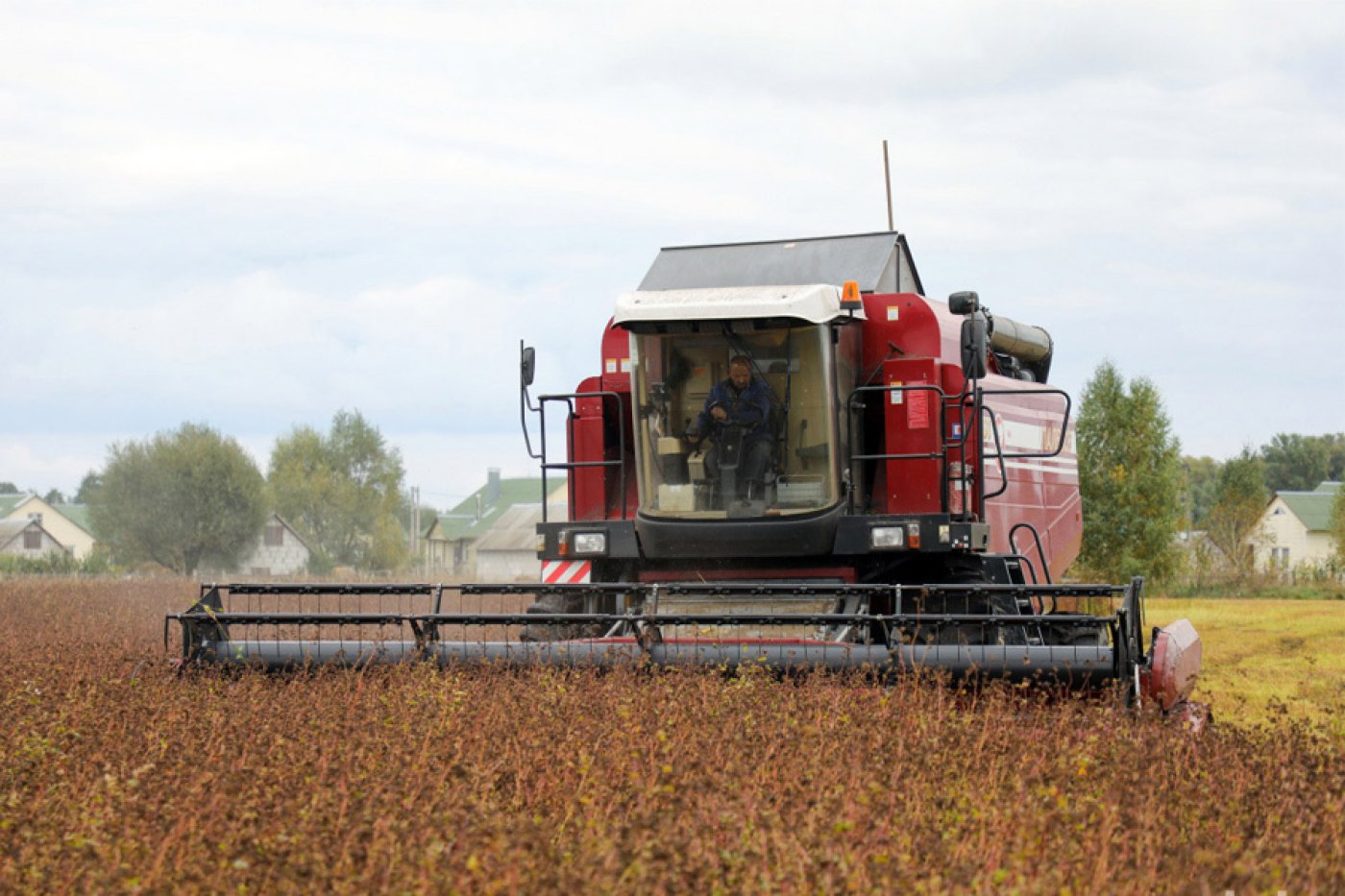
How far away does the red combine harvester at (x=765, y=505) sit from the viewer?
6695mm

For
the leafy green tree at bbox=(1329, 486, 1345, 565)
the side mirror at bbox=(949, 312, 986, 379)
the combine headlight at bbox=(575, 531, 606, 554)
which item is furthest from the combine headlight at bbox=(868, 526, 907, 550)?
the leafy green tree at bbox=(1329, 486, 1345, 565)

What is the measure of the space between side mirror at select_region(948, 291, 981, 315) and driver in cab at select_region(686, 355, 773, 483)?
1110mm

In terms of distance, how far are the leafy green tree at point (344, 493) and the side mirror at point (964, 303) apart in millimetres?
61190

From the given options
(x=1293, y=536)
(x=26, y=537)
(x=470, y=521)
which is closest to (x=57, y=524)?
(x=26, y=537)

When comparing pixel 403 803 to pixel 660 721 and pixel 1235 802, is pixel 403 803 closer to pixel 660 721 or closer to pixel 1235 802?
A: pixel 660 721

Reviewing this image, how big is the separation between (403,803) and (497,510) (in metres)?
78.5

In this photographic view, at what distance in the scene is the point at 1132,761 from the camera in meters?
4.42

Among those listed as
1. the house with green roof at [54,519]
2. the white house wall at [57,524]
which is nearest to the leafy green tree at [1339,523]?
the house with green roof at [54,519]

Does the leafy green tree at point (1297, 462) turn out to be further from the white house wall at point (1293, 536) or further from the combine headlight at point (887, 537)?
the combine headlight at point (887, 537)

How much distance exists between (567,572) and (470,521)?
7469 cm

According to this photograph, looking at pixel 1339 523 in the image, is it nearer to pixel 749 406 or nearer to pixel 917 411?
pixel 917 411

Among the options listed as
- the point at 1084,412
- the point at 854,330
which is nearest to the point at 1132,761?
the point at 854,330

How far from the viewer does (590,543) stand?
26.9ft

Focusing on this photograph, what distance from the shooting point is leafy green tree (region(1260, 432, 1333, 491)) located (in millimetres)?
88812
